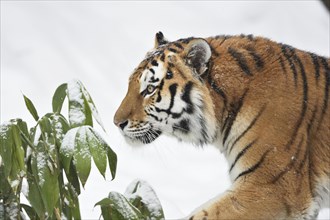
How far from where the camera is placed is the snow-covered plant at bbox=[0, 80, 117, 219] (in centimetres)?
283

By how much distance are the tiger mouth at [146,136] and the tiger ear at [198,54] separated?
0.29 metres

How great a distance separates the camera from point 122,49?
265 inches

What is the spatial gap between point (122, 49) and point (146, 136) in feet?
10.7

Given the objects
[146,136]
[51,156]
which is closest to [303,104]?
[146,136]

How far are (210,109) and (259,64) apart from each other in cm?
26

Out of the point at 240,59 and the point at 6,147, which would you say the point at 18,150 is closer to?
the point at 6,147

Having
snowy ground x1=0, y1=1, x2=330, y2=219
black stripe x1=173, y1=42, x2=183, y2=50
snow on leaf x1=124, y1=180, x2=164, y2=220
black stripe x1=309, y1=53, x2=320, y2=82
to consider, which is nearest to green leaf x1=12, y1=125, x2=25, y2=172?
snow on leaf x1=124, y1=180, x2=164, y2=220

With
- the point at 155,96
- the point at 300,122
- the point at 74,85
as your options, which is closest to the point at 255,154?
the point at 300,122

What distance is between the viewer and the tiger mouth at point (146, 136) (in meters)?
3.52

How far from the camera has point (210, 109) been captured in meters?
3.46

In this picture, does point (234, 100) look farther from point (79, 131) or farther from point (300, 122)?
point (79, 131)

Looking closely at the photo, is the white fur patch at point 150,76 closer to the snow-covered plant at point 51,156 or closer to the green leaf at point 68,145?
the snow-covered plant at point 51,156

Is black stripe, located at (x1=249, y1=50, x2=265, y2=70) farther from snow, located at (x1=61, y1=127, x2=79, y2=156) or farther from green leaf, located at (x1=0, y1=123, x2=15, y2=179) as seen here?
green leaf, located at (x1=0, y1=123, x2=15, y2=179)

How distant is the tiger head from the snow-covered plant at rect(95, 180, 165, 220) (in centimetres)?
35
